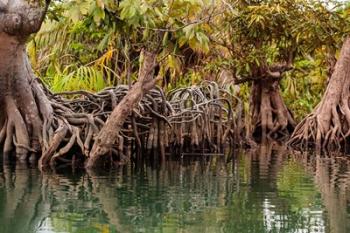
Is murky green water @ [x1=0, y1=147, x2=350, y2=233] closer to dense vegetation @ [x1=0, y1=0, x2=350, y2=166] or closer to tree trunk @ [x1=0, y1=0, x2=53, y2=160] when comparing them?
tree trunk @ [x1=0, y1=0, x2=53, y2=160]

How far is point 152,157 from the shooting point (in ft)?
42.7

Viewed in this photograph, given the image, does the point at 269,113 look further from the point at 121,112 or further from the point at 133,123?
the point at 121,112

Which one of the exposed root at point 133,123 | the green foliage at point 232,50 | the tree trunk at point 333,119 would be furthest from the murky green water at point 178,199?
the tree trunk at point 333,119

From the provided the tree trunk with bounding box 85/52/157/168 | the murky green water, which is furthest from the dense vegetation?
the murky green water

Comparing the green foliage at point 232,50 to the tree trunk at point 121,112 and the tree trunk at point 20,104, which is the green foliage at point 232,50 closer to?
the tree trunk at point 121,112

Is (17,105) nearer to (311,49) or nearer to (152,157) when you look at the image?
(152,157)

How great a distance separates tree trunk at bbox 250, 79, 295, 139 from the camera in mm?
20391

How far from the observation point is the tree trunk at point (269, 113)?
803 inches

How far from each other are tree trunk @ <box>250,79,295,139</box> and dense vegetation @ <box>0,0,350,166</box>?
31 mm

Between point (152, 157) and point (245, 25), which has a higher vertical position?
point (245, 25)

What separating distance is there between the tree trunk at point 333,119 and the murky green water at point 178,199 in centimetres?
419

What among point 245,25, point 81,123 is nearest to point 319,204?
point 81,123

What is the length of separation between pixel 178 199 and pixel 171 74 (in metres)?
11.1

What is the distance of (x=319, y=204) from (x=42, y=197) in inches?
117
